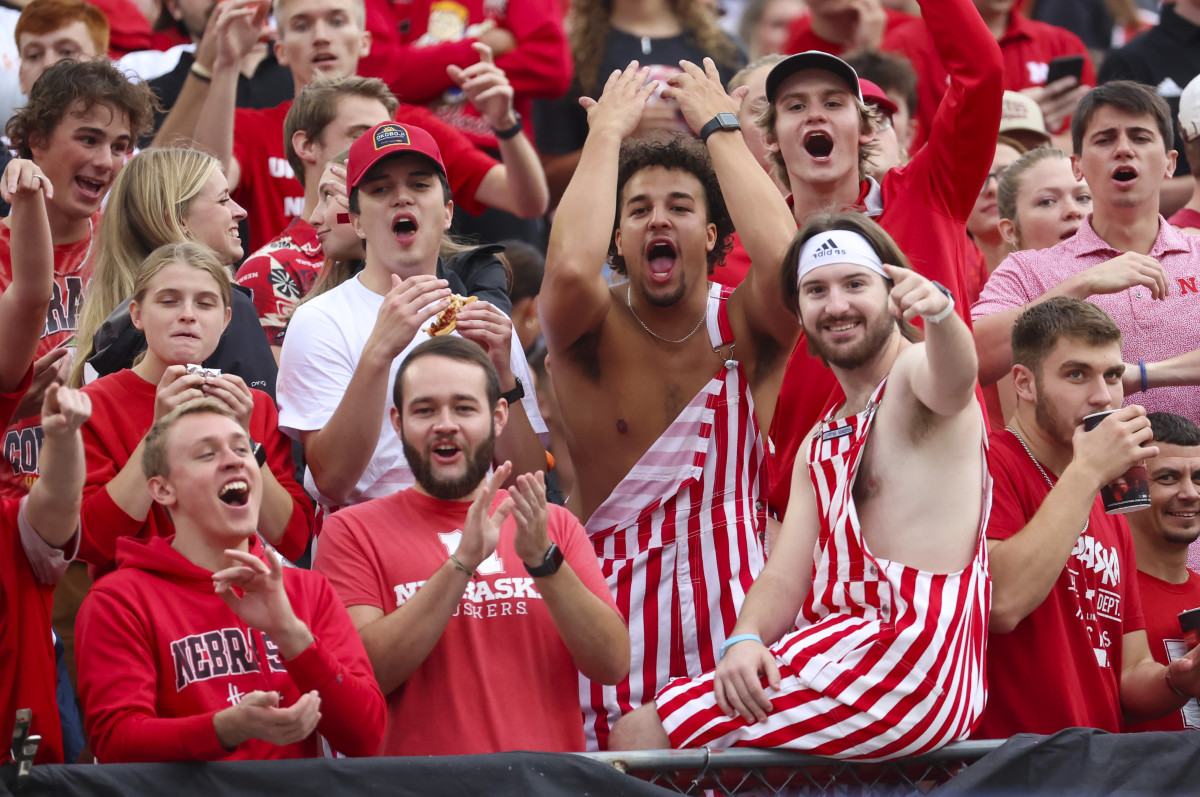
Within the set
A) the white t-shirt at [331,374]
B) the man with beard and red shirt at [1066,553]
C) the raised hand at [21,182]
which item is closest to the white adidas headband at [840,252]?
the man with beard and red shirt at [1066,553]

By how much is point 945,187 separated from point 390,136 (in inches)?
72.0

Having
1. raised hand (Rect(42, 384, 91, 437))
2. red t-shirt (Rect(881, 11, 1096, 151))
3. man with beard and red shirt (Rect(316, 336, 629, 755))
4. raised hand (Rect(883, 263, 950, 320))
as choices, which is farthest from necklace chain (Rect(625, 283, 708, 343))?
red t-shirt (Rect(881, 11, 1096, 151))

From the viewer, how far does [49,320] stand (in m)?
5.32

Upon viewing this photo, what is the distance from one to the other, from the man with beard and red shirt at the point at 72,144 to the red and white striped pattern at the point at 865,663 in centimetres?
275

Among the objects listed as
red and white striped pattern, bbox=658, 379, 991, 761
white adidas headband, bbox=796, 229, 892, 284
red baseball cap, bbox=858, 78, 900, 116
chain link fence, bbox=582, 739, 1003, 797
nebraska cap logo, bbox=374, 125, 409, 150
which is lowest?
chain link fence, bbox=582, 739, 1003, 797

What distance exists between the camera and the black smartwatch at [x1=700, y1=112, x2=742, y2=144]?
4.99m

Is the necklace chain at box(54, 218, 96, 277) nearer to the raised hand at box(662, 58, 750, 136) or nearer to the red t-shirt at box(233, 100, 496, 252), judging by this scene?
the red t-shirt at box(233, 100, 496, 252)

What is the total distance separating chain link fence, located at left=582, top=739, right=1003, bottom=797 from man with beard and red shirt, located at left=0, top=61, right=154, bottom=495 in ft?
9.35

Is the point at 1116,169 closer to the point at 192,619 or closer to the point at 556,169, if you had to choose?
the point at 556,169

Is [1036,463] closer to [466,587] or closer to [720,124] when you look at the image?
[720,124]

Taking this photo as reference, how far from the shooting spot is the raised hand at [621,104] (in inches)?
199

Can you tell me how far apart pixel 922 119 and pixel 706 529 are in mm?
3564

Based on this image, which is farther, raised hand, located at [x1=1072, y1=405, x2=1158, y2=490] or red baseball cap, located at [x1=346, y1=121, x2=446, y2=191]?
red baseball cap, located at [x1=346, y1=121, x2=446, y2=191]

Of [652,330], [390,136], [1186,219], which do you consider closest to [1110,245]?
[1186,219]
